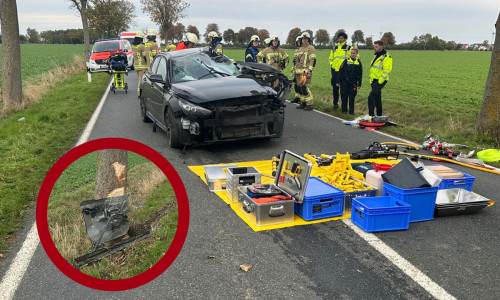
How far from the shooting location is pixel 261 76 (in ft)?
30.3

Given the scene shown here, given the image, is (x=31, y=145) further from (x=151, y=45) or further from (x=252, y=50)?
(x=252, y=50)

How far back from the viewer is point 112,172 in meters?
1.85

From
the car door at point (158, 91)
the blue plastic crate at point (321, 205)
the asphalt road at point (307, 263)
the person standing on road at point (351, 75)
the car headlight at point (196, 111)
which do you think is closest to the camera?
the asphalt road at point (307, 263)

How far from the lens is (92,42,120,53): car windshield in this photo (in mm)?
25817

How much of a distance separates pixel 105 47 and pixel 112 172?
86.7 feet

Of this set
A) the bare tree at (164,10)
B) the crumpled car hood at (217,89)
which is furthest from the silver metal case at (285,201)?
the bare tree at (164,10)

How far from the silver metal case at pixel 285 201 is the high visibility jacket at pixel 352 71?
773cm

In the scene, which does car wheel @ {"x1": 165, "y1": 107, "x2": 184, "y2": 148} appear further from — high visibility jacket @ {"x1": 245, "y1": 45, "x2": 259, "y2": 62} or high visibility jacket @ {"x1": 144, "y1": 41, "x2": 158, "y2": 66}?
high visibility jacket @ {"x1": 144, "y1": 41, "x2": 158, "y2": 66}

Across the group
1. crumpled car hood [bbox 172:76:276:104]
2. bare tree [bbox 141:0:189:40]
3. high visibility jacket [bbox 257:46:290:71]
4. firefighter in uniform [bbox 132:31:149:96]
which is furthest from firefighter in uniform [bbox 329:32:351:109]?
bare tree [bbox 141:0:189:40]

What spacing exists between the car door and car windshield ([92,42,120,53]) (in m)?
17.6

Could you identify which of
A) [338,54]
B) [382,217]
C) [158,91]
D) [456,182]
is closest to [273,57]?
[338,54]

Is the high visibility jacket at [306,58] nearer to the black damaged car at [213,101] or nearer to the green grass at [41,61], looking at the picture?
the black damaged car at [213,101]

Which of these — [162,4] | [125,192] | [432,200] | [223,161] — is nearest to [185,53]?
[223,161]

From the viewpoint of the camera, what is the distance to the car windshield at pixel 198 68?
338 inches
